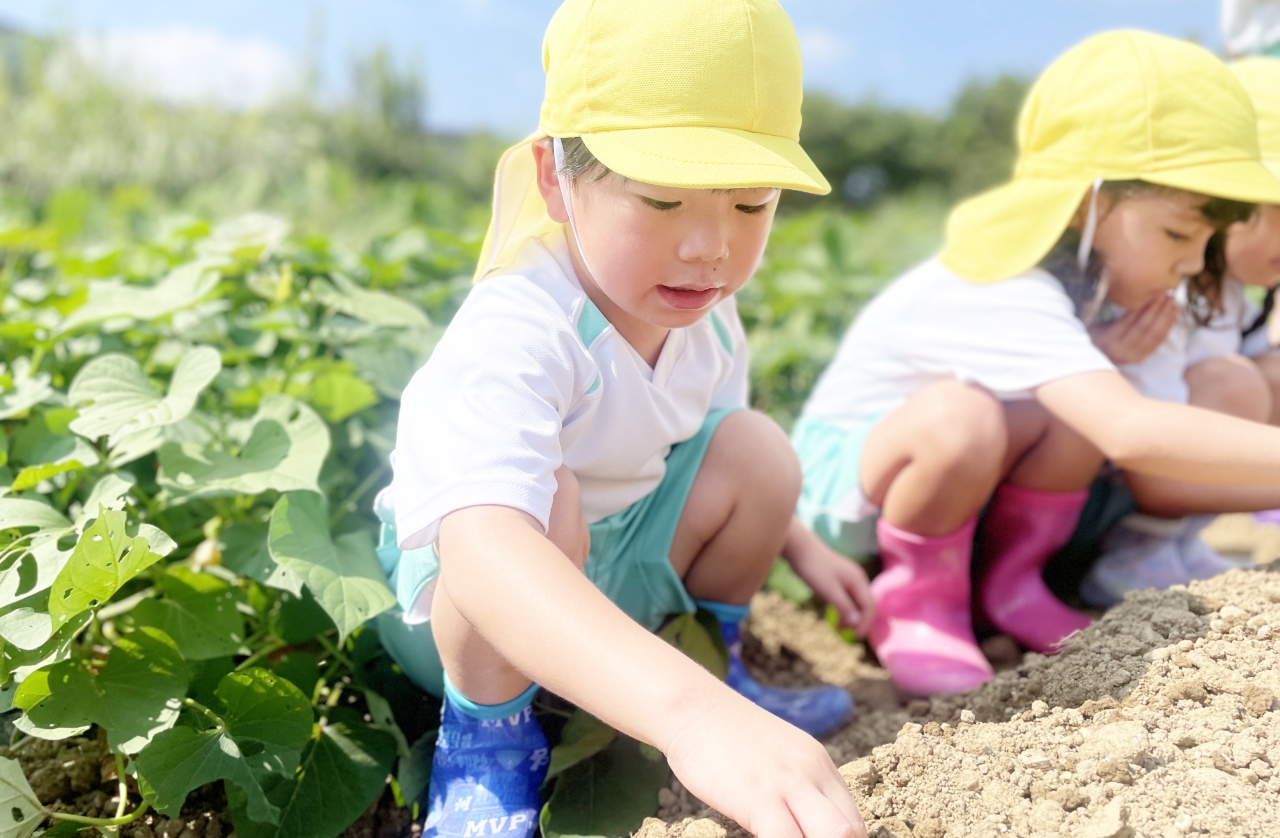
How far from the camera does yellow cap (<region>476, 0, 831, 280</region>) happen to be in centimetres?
91

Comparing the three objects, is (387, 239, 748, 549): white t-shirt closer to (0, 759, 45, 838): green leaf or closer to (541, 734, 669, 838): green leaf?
(541, 734, 669, 838): green leaf

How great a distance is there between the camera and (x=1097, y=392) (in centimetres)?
136

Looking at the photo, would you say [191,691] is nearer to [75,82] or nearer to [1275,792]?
[1275,792]

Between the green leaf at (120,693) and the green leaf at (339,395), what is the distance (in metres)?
0.47

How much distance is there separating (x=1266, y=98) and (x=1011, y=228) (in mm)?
532

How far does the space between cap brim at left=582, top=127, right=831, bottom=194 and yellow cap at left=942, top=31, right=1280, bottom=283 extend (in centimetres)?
71

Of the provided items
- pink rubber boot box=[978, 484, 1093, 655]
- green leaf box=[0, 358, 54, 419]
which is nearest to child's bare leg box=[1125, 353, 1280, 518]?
pink rubber boot box=[978, 484, 1093, 655]

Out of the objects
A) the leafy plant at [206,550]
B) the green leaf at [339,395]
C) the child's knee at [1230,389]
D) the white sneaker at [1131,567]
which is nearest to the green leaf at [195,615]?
the leafy plant at [206,550]

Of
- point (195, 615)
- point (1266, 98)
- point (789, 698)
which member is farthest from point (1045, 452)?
point (195, 615)

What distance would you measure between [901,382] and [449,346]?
3.10ft

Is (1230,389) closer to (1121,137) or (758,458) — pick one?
(1121,137)

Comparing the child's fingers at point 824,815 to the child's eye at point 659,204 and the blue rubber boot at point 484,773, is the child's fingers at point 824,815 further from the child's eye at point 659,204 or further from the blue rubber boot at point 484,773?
the child's eye at point 659,204

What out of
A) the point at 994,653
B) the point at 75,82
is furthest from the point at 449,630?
the point at 75,82

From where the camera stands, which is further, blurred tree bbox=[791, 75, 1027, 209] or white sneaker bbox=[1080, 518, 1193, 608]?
blurred tree bbox=[791, 75, 1027, 209]
